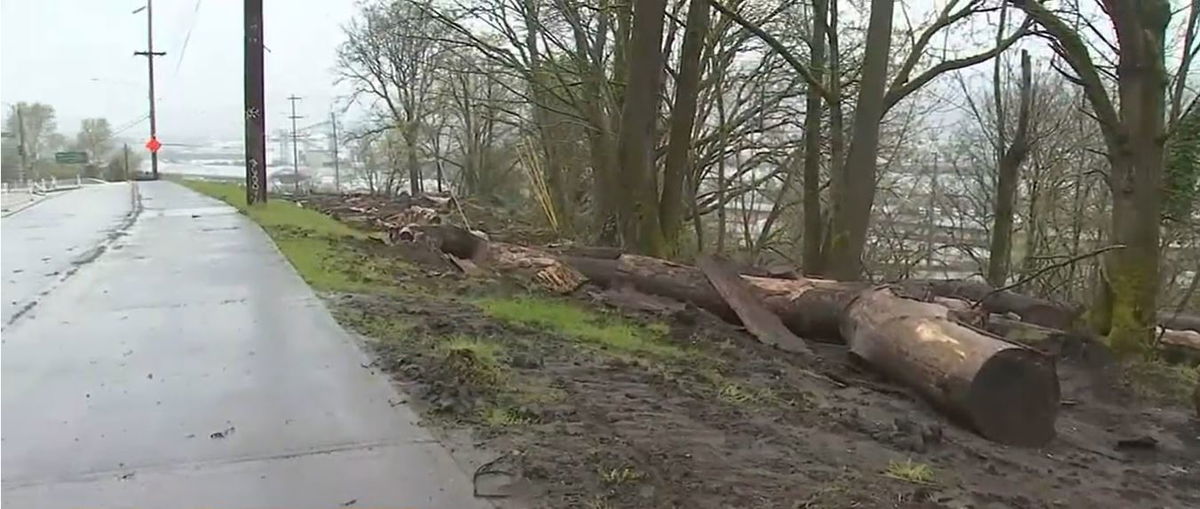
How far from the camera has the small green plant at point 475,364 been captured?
20.2ft

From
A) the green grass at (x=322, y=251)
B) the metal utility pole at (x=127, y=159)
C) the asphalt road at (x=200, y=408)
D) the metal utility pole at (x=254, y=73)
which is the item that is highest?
the metal utility pole at (x=254, y=73)

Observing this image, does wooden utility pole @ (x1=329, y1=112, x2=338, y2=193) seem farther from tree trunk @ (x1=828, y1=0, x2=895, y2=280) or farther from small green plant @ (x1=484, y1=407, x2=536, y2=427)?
small green plant @ (x1=484, y1=407, x2=536, y2=427)

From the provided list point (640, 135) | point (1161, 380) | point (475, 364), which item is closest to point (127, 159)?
point (640, 135)

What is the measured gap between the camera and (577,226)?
2470cm

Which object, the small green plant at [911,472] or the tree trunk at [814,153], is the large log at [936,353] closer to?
the small green plant at [911,472]

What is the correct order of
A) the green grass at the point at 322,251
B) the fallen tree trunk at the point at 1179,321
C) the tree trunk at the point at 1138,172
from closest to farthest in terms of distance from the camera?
the tree trunk at the point at 1138,172 → the fallen tree trunk at the point at 1179,321 → the green grass at the point at 322,251

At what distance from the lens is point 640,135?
544 inches

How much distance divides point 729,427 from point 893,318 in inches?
92.6

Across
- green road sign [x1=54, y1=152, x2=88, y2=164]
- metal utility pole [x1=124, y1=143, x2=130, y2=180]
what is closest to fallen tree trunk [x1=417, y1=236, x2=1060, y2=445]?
green road sign [x1=54, y1=152, x2=88, y2=164]

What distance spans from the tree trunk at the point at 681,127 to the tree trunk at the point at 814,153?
400 centimetres

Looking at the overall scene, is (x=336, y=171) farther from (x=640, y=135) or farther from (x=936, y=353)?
(x=936, y=353)

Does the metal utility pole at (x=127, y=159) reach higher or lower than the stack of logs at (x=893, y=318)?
higher

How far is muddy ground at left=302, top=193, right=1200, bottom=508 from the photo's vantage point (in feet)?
14.6

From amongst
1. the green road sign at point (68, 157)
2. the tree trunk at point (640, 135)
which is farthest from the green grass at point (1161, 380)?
the green road sign at point (68, 157)
